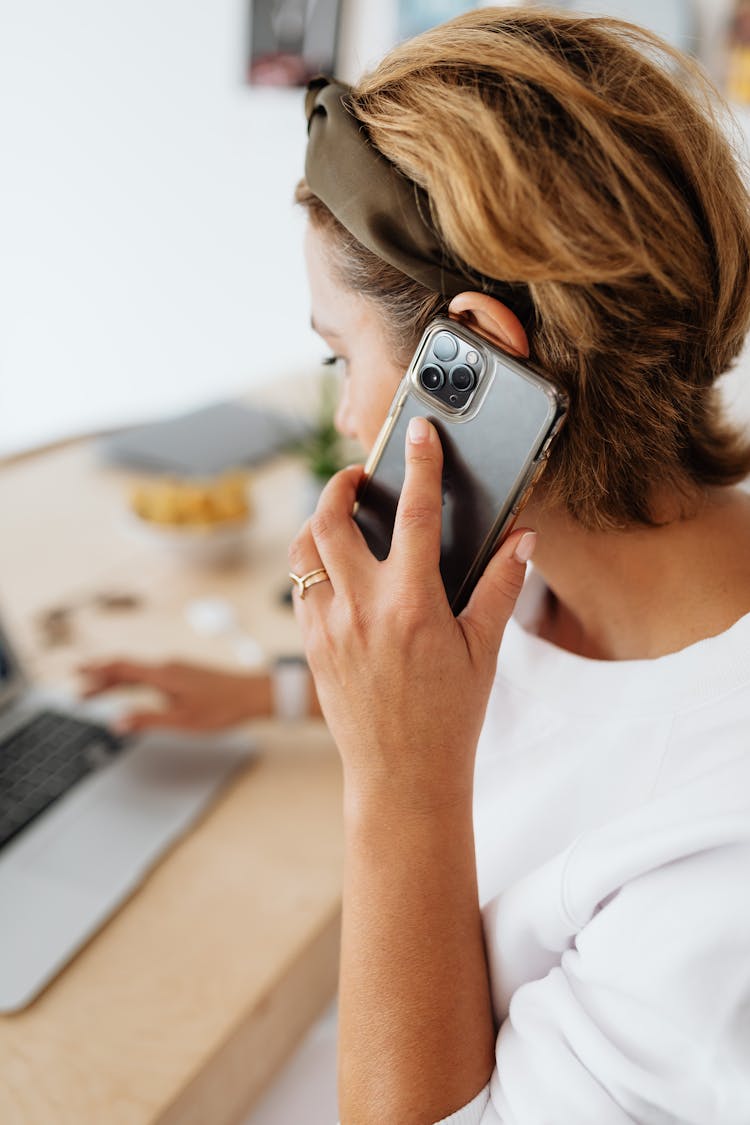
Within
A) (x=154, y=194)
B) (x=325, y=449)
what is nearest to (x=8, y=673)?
(x=325, y=449)

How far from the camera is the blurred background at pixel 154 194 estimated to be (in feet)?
10.0

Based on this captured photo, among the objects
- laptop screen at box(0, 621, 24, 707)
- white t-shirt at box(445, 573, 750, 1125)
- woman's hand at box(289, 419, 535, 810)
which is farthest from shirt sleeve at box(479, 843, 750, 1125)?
laptop screen at box(0, 621, 24, 707)

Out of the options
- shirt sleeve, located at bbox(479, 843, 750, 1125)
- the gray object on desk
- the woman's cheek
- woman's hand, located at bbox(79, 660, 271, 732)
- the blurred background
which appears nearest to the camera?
shirt sleeve, located at bbox(479, 843, 750, 1125)

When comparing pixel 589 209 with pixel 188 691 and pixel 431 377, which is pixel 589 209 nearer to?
pixel 431 377

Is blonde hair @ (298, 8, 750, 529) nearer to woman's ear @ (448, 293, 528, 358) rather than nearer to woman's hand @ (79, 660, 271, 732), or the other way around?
woman's ear @ (448, 293, 528, 358)

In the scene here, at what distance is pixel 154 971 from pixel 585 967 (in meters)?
0.35

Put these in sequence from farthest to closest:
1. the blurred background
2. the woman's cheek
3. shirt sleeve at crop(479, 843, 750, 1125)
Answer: the blurred background, the woman's cheek, shirt sleeve at crop(479, 843, 750, 1125)

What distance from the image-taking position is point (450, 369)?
0.67 metres

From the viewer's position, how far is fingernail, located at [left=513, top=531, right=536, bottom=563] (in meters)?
0.70

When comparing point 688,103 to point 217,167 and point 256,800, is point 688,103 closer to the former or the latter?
point 256,800

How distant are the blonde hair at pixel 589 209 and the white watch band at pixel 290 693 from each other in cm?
46

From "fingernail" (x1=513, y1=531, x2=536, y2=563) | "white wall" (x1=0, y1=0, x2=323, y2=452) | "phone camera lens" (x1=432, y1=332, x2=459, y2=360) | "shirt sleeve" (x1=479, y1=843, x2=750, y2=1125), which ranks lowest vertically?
"white wall" (x1=0, y1=0, x2=323, y2=452)

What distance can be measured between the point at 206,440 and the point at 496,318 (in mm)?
1252

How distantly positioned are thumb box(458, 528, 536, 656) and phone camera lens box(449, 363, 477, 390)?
0.37ft
